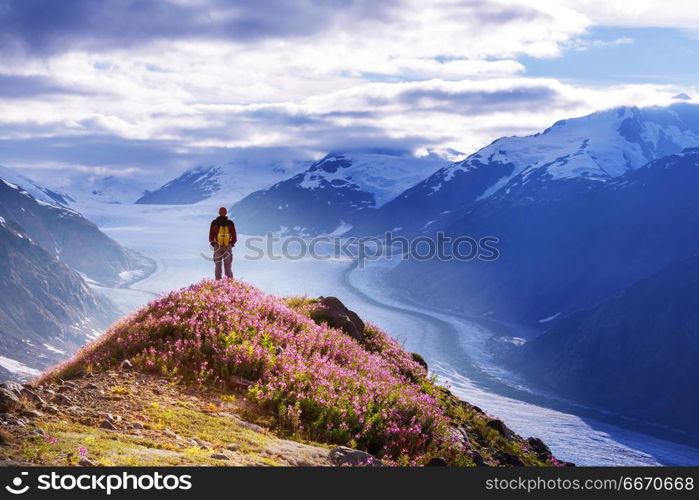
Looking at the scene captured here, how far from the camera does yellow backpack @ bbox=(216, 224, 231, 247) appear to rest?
22938 mm

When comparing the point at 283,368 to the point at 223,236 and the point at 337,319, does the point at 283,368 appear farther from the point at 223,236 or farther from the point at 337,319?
the point at 223,236

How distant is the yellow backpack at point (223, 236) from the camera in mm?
22938

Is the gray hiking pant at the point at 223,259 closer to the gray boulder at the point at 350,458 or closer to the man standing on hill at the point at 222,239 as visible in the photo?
the man standing on hill at the point at 222,239

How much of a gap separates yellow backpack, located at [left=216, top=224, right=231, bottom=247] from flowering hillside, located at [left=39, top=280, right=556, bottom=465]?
5436 millimetres

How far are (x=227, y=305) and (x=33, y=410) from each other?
617cm

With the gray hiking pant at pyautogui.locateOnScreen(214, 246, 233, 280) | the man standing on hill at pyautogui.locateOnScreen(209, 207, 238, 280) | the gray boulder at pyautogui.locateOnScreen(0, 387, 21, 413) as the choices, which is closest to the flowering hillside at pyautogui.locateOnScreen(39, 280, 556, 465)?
the gray boulder at pyautogui.locateOnScreen(0, 387, 21, 413)

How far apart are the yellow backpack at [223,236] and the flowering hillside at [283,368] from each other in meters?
5.44

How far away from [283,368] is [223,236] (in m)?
9.75

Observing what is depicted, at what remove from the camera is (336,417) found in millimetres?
13023

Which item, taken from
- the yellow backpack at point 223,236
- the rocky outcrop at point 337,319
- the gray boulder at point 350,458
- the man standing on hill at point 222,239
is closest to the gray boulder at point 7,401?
the gray boulder at point 350,458

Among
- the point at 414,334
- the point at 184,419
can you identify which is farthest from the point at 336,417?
the point at 414,334

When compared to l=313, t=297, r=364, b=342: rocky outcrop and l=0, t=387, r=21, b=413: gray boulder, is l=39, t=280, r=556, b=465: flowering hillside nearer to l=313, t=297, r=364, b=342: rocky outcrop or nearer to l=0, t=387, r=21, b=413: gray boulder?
l=313, t=297, r=364, b=342: rocky outcrop

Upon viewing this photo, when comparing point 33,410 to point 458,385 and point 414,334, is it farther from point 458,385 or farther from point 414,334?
point 414,334

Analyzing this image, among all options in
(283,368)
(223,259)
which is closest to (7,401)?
(283,368)
